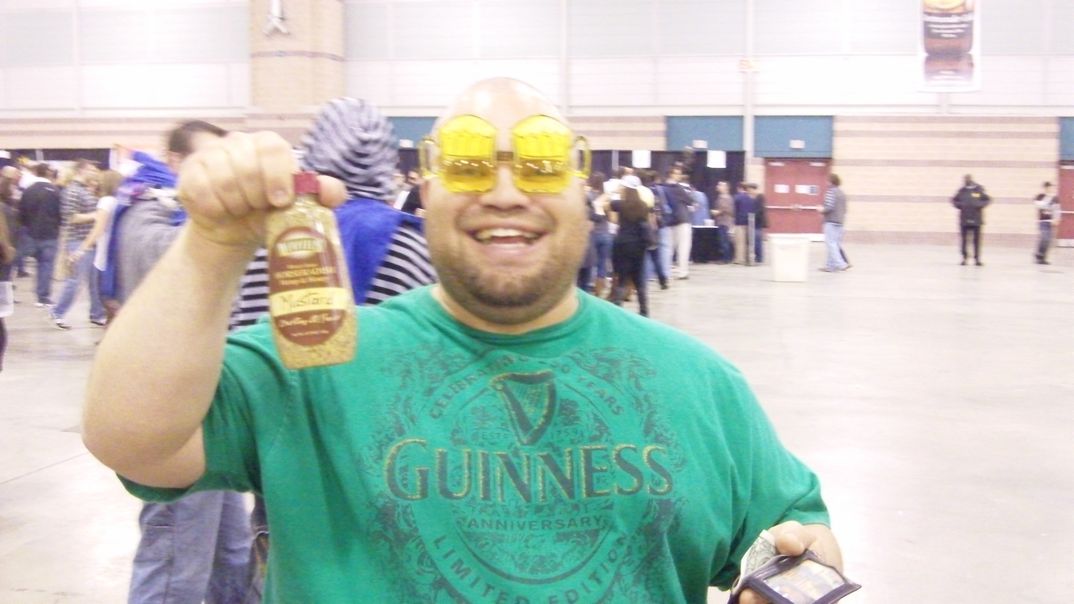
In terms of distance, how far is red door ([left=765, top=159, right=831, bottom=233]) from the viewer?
28.2 meters

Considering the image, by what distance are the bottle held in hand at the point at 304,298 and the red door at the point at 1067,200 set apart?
96.1ft

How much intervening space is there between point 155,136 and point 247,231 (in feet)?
98.1

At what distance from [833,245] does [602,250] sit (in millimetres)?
7074

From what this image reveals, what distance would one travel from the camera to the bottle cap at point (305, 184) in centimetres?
143

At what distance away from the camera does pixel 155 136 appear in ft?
95.6

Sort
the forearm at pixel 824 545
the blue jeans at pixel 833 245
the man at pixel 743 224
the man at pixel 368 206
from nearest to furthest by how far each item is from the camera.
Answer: the forearm at pixel 824 545 → the man at pixel 368 206 → the blue jeans at pixel 833 245 → the man at pixel 743 224

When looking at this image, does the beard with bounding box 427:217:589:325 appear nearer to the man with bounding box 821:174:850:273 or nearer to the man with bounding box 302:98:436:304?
the man with bounding box 302:98:436:304

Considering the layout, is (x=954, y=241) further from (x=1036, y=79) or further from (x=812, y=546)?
(x=812, y=546)

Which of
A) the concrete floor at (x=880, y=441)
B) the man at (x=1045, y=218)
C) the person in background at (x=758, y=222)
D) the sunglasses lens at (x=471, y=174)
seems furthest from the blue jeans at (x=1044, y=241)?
the sunglasses lens at (x=471, y=174)

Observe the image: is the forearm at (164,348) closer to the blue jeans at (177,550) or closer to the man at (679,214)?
the blue jeans at (177,550)

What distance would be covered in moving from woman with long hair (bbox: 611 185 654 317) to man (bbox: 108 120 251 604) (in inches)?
316

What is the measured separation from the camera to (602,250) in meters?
13.7

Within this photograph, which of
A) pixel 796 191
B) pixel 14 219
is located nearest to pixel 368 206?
pixel 14 219

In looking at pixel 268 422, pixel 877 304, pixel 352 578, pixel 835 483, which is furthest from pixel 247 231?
pixel 877 304
